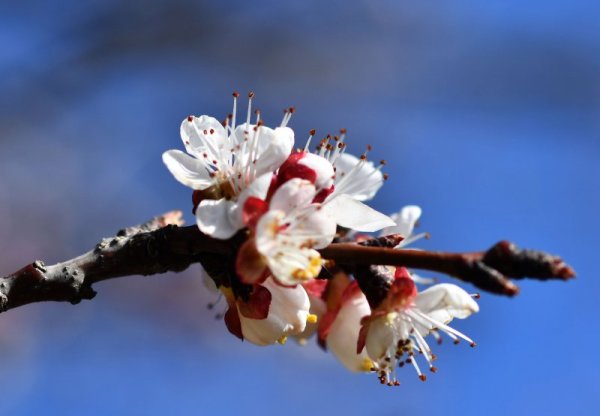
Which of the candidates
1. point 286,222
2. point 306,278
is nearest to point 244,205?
point 286,222

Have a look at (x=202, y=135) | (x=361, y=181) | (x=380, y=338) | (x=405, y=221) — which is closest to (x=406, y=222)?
(x=405, y=221)

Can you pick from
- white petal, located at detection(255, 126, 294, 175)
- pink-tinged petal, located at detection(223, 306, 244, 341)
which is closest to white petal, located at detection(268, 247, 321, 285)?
white petal, located at detection(255, 126, 294, 175)

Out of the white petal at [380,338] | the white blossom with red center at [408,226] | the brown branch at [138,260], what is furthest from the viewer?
the white blossom with red center at [408,226]

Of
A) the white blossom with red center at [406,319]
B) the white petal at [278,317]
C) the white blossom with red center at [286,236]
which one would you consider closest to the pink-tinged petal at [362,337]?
the white blossom with red center at [406,319]

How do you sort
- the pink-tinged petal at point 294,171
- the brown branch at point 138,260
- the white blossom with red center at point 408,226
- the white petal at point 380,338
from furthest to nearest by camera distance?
the white blossom with red center at point 408,226, the white petal at point 380,338, the pink-tinged petal at point 294,171, the brown branch at point 138,260

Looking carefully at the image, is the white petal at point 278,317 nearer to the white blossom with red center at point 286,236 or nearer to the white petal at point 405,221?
the white blossom with red center at point 286,236

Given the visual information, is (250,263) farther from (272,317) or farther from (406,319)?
(406,319)

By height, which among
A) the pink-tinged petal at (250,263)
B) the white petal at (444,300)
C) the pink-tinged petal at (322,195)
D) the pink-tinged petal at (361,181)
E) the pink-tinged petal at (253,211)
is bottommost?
the pink-tinged petal at (250,263)
